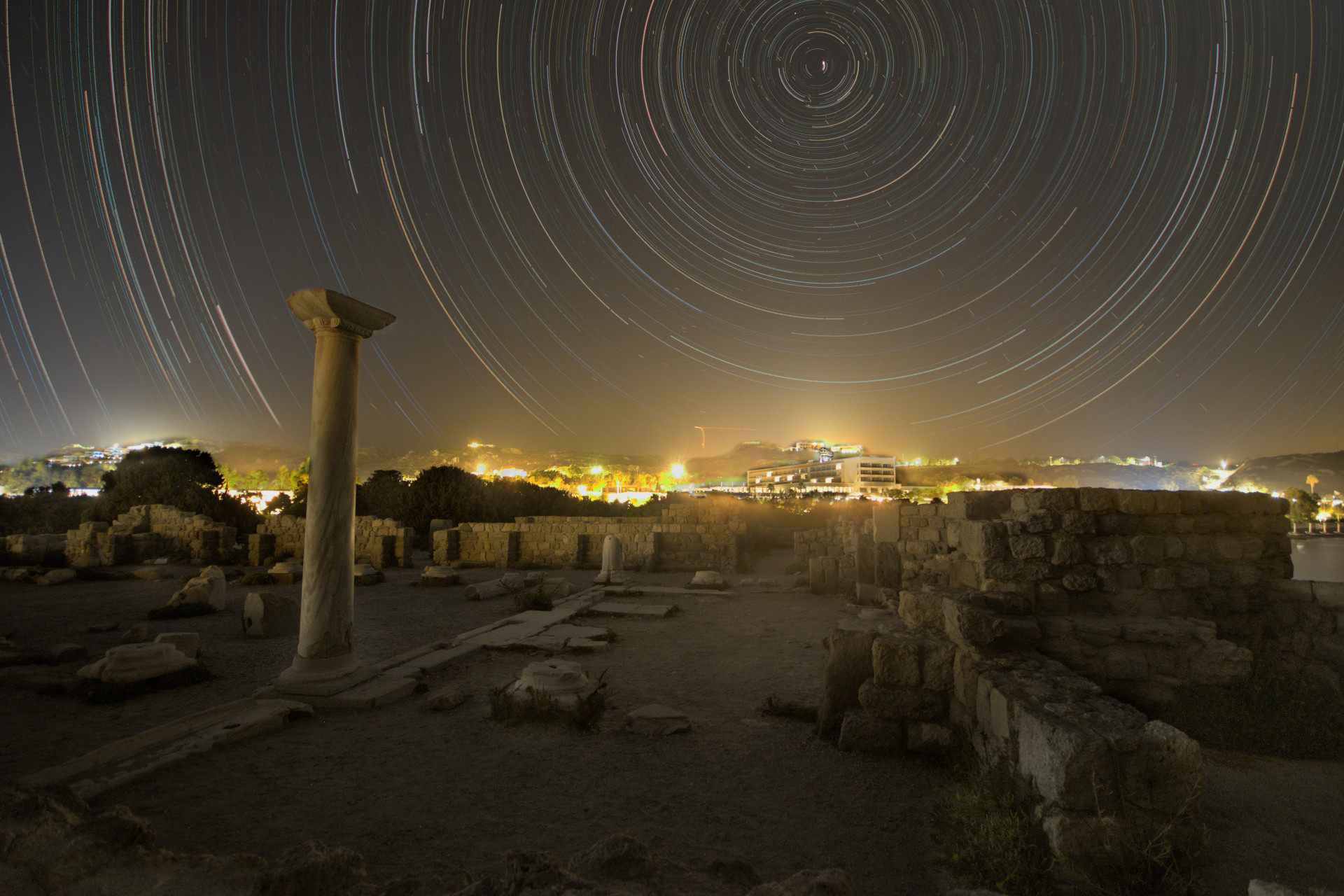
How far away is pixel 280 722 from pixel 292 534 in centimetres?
1640

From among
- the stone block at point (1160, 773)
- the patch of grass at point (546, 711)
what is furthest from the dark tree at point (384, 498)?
the stone block at point (1160, 773)

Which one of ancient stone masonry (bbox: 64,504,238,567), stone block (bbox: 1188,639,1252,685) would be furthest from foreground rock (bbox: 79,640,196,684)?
ancient stone masonry (bbox: 64,504,238,567)

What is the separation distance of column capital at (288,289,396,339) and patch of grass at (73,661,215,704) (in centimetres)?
426

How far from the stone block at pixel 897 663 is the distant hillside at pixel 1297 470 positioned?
7357cm

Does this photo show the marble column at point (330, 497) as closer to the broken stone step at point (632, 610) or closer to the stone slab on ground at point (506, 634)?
the stone slab on ground at point (506, 634)

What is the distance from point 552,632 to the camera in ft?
31.3

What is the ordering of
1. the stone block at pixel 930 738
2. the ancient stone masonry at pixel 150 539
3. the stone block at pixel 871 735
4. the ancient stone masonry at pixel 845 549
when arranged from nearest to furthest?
the stone block at pixel 930 738
the stone block at pixel 871 735
the ancient stone masonry at pixel 845 549
the ancient stone masonry at pixel 150 539

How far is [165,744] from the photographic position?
491 cm

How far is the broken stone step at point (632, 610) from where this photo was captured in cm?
1162

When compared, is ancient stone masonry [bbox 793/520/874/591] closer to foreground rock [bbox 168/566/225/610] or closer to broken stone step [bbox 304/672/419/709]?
broken stone step [bbox 304/672/419/709]

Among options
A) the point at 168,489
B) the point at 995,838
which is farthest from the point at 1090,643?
the point at 168,489

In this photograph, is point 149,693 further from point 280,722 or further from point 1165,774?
point 1165,774

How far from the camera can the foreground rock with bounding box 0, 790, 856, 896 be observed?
2.47 m

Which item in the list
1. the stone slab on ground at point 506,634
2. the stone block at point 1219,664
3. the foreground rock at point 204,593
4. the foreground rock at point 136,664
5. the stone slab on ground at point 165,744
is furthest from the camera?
the foreground rock at point 204,593
